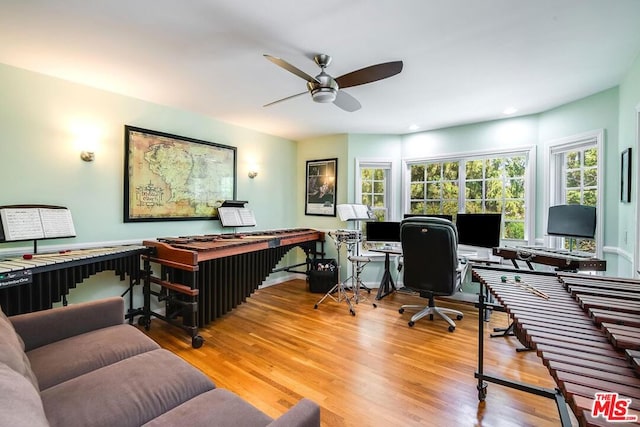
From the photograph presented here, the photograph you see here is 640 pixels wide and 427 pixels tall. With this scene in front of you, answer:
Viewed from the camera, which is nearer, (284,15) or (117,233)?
(284,15)

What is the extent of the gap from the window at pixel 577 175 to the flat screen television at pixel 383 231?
1.83 meters

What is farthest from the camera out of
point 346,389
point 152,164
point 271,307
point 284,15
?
point 271,307

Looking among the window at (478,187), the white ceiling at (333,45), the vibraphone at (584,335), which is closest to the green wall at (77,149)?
the white ceiling at (333,45)

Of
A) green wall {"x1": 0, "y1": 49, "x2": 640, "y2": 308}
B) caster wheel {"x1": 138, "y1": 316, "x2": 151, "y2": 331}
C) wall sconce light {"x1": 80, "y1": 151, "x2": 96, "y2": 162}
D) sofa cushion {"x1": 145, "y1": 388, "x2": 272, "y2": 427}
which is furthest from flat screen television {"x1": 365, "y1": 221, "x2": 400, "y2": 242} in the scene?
wall sconce light {"x1": 80, "y1": 151, "x2": 96, "y2": 162}

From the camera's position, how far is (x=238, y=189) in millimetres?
4355

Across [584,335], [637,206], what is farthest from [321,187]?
[584,335]

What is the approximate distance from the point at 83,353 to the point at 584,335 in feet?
7.50

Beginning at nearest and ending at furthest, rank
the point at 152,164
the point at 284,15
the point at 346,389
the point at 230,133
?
1. the point at 284,15
2. the point at 346,389
3. the point at 152,164
4. the point at 230,133

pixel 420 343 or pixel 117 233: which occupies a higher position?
pixel 117 233

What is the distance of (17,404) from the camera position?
670mm

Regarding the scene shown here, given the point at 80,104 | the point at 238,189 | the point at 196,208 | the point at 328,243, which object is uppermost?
the point at 80,104

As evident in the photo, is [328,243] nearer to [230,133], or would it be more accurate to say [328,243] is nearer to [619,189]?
[230,133]

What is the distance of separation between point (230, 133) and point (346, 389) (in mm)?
3563

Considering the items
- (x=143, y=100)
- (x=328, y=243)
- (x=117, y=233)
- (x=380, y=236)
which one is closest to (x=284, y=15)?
(x=143, y=100)
